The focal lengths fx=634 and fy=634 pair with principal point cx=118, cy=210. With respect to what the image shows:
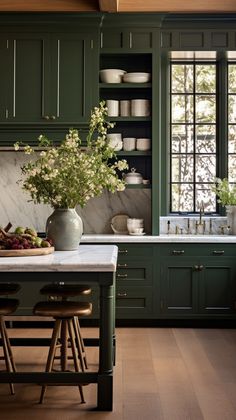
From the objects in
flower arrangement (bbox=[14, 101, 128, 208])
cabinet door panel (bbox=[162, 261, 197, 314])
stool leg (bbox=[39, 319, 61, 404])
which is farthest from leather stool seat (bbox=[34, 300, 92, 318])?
cabinet door panel (bbox=[162, 261, 197, 314])

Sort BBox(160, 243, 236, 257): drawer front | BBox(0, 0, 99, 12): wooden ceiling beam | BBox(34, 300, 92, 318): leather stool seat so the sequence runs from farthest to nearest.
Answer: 1. BBox(0, 0, 99, 12): wooden ceiling beam
2. BBox(160, 243, 236, 257): drawer front
3. BBox(34, 300, 92, 318): leather stool seat

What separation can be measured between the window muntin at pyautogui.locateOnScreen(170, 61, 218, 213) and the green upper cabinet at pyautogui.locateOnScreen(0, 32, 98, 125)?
1.08 meters

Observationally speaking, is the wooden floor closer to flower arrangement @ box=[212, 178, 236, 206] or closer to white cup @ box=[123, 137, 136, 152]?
flower arrangement @ box=[212, 178, 236, 206]

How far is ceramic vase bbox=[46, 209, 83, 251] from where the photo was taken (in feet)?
13.9

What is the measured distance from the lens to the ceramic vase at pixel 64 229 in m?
4.24

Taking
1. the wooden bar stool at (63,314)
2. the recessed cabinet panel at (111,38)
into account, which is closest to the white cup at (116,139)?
the recessed cabinet panel at (111,38)

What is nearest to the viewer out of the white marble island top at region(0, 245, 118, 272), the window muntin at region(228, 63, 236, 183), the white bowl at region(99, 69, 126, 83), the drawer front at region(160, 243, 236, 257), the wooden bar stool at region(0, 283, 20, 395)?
the white marble island top at region(0, 245, 118, 272)

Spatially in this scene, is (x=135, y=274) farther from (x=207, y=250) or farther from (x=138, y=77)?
(x=138, y=77)

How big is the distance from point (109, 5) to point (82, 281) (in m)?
3.47

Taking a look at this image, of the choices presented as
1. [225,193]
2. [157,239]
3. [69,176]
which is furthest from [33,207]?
[69,176]

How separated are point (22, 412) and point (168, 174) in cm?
377

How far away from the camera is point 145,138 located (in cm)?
664

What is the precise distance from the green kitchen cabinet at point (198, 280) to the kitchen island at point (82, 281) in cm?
244

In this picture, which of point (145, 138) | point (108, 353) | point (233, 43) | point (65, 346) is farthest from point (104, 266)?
point (233, 43)
